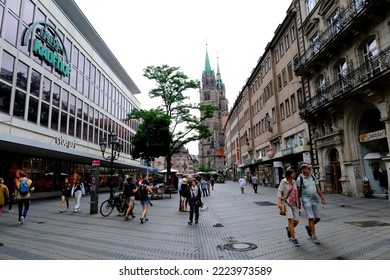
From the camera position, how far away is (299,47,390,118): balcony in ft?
42.7

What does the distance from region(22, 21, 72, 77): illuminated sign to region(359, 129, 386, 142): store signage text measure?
24313 mm

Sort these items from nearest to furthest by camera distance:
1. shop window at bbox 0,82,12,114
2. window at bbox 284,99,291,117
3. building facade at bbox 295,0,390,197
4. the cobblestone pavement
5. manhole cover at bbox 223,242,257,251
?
the cobblestone pavement
manhole cover at bbox 223,242,257,251
building facade at bbox 295,0,390,197
shop window at bbox 0,82,12,114
window at bbox 284,99,291,117

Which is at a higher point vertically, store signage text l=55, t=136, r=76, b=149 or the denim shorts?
store signage text l=55, t=136, r=76, b=149

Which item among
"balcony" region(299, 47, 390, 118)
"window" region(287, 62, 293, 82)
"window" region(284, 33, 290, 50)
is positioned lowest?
"balcony" region(299, 47, 390, 118)

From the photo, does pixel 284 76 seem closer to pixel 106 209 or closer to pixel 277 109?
pixel 277 109

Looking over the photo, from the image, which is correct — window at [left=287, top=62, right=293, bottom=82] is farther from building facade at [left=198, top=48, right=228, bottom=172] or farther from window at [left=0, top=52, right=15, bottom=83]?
building facade at [left=198, top=48, right=228, bottom=172]

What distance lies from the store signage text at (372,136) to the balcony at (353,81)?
2704 millimetres

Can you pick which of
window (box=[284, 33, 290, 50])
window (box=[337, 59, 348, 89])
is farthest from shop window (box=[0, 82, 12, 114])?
window (box=[284, 33, 290, 50])

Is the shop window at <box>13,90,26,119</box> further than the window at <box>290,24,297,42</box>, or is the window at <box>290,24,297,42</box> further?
the window at <box>290,24,297,42</box>

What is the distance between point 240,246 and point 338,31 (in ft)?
52.8

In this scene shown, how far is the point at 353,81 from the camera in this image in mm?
15680

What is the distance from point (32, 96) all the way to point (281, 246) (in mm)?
20902

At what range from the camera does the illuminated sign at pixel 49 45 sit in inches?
808

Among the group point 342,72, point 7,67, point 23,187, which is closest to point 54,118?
point 7,67
